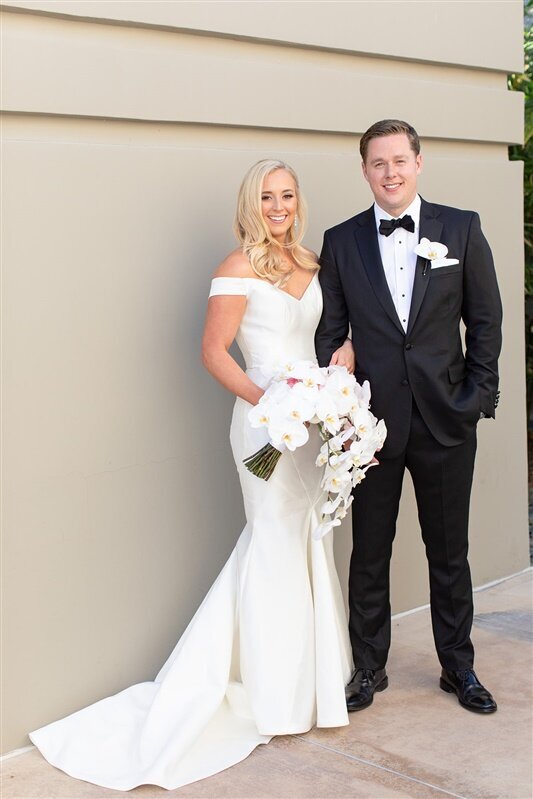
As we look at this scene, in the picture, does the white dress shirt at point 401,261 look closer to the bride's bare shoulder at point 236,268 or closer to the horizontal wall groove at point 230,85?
the bride's bare shoulder at point 236,268

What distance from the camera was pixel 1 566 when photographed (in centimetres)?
354

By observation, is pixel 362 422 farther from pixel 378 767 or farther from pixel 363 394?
pixel 378 767

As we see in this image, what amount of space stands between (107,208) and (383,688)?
2072 mm

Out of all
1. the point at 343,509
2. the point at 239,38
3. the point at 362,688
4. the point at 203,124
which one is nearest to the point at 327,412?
the point at 343,509

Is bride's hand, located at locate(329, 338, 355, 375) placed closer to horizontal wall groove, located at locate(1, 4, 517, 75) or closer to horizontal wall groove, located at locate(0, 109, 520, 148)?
horizontal wall groove, located at locate(0, 109, 520, 148)

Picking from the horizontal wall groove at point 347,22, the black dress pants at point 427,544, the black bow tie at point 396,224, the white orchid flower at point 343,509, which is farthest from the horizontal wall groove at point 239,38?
the white orchid flower at point 343,509

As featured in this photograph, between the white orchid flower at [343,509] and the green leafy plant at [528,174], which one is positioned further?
the green leafy plant at [528,174]

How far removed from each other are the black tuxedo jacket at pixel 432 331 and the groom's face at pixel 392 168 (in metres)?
0.12

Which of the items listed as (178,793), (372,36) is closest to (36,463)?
(178,793)

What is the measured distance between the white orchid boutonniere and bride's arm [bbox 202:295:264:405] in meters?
0.63

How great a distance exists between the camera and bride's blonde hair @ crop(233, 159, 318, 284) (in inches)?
144

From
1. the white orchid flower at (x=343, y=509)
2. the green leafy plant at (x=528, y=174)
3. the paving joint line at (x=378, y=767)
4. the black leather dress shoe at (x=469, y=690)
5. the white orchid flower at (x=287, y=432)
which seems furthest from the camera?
the green leafy plant at (x=528, y=174)

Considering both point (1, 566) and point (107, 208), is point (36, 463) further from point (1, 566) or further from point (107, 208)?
point (107, 208)

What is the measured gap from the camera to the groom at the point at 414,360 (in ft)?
12.3
